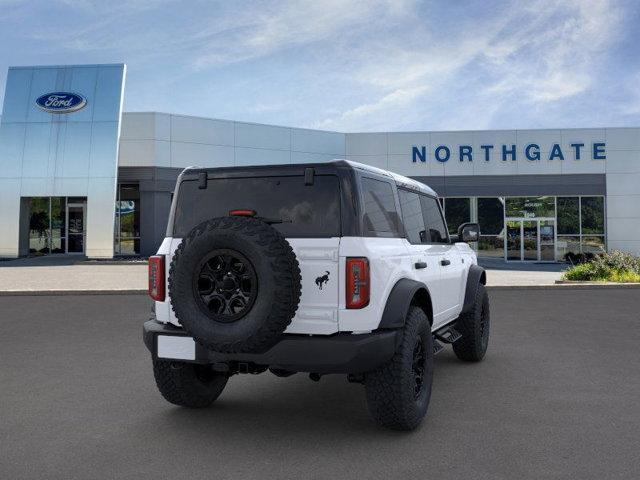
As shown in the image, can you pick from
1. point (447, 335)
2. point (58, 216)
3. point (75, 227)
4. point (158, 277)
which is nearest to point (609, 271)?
point (447, 335)

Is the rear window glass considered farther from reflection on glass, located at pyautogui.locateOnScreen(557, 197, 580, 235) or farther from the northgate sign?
reflection on glass, located at pyautogui.locateOnScreen(557, 197, 580, 235)

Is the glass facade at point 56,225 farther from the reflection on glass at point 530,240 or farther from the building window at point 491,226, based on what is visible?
the reflection on glass at point 530,240

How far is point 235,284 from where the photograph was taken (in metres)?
4.04

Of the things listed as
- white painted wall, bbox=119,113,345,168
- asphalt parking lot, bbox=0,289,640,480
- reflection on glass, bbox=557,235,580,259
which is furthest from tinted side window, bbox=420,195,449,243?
reflection on glass, bbox=557,235,580,259

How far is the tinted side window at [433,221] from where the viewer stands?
5.83m

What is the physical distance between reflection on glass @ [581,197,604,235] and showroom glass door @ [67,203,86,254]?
25.3 m

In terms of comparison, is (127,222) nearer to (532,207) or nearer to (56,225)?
(56,225)

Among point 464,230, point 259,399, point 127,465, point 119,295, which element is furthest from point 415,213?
point 119,295

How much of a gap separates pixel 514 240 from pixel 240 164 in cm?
1414

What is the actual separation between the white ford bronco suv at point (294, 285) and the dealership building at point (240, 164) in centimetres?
2475

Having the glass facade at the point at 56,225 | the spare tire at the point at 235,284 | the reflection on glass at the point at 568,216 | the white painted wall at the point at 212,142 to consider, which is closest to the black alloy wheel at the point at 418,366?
the spare tire at the point at 235,284

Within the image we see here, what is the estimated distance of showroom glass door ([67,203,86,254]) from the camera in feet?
102

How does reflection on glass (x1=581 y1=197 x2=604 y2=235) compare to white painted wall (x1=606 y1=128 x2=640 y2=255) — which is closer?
white painted wall (x1=606 y1=128 x2=640 y2=255)

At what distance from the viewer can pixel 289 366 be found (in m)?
4.04
